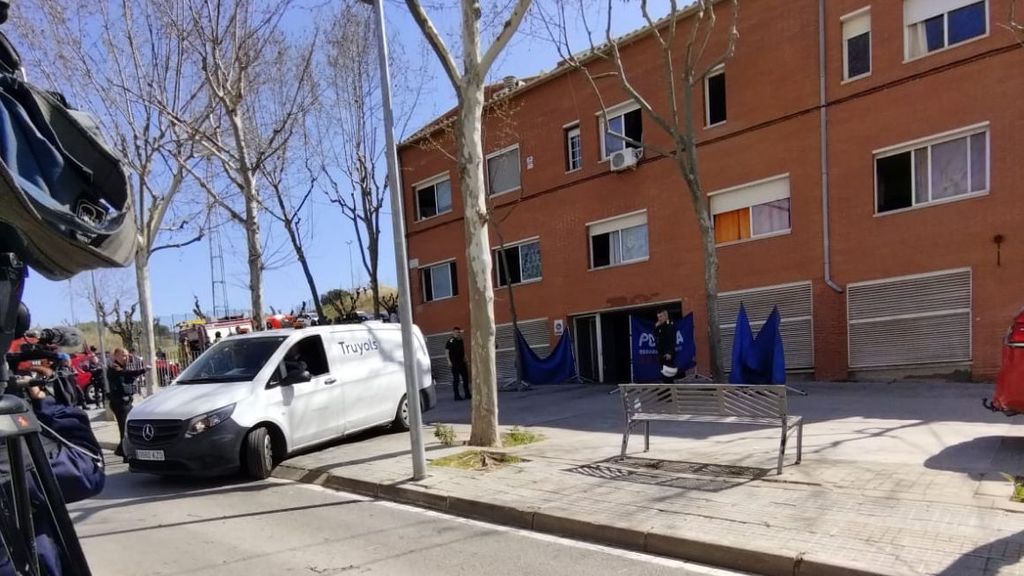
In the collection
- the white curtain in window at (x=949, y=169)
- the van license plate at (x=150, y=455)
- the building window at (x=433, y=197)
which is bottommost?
the van license plate at (x=150, y=455)

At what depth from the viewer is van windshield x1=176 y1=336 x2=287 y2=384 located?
8445 mm

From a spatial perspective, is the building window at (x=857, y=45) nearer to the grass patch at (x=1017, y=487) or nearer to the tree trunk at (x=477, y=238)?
the tree trunk at (x=477, y=238)

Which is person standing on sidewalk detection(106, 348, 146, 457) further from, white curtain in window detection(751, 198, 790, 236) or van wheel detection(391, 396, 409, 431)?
white curtain in window detection(751, 198, 790, 236)

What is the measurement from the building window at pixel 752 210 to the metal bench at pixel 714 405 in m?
8.41

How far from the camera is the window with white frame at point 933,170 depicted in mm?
11766

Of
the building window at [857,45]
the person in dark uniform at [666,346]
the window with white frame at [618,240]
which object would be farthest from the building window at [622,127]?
the person in dark uniform at [666,346]

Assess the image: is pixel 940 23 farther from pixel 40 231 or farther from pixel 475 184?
pixel 40 231

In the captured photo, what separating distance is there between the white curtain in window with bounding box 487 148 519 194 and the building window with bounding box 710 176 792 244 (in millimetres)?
6858

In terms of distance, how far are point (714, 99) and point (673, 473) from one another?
1155 cm

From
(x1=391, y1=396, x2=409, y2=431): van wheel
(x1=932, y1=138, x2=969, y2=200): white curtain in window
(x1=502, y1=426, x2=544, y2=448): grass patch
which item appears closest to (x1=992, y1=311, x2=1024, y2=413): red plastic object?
(x1=502, y1=426, x2=544, y2=448): grass patch

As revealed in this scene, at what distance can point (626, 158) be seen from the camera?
16453 mm

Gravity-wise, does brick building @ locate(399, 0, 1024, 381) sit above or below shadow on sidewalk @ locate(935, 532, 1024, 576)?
above

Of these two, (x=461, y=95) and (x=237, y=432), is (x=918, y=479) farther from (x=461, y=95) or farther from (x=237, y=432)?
(x=237, y=432)

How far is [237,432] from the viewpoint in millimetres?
7566
